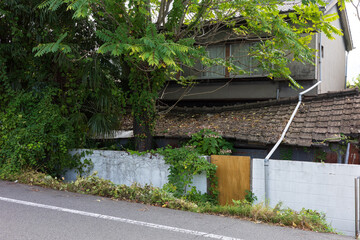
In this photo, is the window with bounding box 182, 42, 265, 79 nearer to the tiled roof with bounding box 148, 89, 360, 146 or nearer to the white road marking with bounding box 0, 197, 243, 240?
the tiled roof with bounding box 148, 89, 360, 146

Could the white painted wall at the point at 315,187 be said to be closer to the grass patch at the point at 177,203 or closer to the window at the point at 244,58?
the grass patch at the point at 177,203

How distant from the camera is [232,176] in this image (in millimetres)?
8539

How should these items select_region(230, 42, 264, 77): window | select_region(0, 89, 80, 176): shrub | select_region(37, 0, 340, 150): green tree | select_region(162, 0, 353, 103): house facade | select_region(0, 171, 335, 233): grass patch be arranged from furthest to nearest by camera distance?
1. select_region(230, 42, 264, 77): window
2. select_region(162, 0, 353, 103): house facade
3. select_region(0, 89, 80, 176): shrub
4. select_region(37, 0, 340, 150): green tree
5. select_region(0, 171, 335, 233): grass patch

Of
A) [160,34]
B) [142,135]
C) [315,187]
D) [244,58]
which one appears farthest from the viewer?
[244,58]

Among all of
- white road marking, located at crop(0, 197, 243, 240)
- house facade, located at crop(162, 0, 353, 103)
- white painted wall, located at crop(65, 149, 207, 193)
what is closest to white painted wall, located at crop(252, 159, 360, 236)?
white painted wall, located at crop(65, 149, 207, 193)

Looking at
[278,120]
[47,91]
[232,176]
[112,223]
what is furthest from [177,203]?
[47,91]

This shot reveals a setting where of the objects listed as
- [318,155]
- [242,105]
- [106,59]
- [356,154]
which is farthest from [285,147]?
[106,59]

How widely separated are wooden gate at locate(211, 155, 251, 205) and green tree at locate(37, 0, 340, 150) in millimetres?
2651

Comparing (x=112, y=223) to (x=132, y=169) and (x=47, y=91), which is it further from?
(x=47, y=91)

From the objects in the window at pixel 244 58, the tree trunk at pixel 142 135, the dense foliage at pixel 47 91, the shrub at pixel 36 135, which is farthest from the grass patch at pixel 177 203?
the window at pixel 244 58

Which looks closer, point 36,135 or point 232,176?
point 232,176

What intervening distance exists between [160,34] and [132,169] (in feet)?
14.2

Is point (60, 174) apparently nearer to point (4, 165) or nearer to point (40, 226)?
point (4, 165)

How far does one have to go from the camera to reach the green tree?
7.00 m
